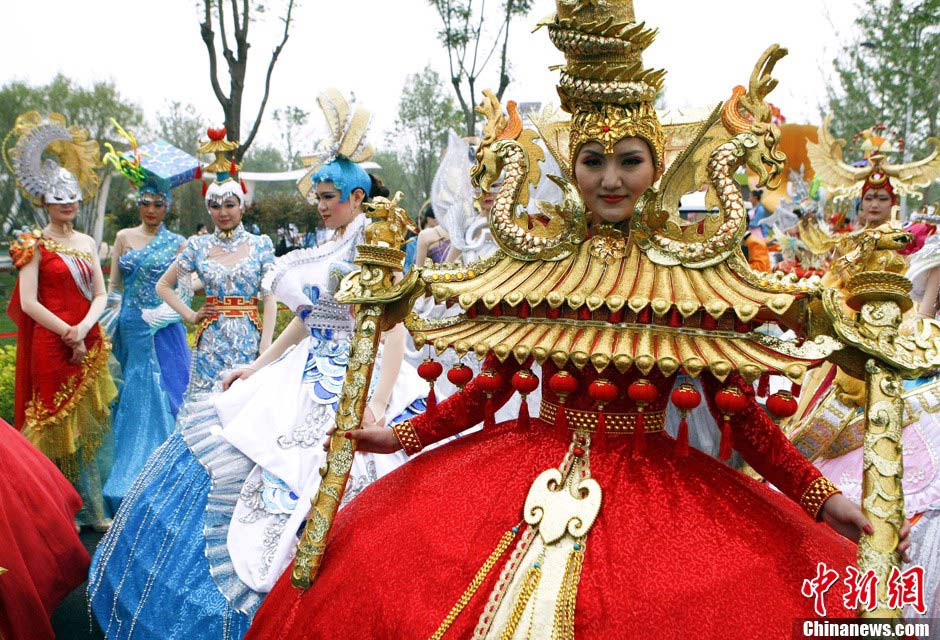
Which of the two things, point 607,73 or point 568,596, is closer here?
point 568,596

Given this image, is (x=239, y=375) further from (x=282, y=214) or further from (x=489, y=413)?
(x=282, y=214)

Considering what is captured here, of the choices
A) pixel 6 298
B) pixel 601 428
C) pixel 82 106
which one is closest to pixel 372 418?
pixel 601 428

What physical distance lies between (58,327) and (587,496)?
15.4 ft

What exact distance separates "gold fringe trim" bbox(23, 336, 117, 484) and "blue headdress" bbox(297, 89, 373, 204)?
2.79m

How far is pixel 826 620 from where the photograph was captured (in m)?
1.74

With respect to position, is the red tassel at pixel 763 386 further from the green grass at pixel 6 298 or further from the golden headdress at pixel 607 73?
the green grass at pixel 6 298

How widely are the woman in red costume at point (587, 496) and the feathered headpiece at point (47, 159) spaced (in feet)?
14.5

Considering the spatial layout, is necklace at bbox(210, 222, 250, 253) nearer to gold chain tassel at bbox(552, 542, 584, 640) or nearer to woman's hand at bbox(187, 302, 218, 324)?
woman's hand at bbox(187, 302, 218, 324)

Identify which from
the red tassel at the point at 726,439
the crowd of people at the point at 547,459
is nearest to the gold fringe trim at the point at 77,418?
the crowd of people at the point at 547,459

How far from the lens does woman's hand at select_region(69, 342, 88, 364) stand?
18.2 ft

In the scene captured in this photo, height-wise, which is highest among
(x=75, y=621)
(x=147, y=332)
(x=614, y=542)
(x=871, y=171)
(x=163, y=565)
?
(x=871, y=171)

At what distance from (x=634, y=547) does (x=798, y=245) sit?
7319 mm

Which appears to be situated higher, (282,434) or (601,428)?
(601,428)

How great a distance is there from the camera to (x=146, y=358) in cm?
633
